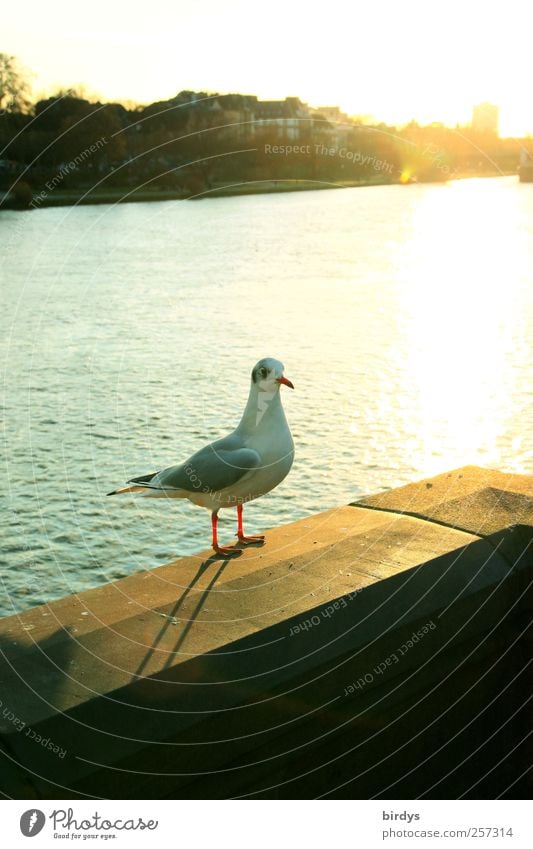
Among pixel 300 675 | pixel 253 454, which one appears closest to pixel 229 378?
pixel 253 454

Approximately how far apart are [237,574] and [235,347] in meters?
19.5

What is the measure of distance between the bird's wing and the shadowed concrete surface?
696 millimetres

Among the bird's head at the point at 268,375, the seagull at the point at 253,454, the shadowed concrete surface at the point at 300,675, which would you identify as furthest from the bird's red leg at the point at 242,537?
the bird's head at the point at 268,375

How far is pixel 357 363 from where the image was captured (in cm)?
2411

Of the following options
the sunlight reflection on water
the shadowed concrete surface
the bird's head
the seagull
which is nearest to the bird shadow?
the shadowed concrete surface

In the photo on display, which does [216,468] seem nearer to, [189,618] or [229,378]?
[189,618]

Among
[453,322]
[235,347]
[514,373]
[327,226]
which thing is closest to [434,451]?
[514,373]

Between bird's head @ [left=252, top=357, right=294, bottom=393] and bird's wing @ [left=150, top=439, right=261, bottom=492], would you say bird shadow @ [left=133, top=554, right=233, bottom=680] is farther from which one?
bird's head @ [left=252, top=357, right=294, bottom=393]

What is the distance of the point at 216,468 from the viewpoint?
7.35m

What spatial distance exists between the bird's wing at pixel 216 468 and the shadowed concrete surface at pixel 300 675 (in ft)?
2.28

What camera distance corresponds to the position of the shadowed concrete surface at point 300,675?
4.39 m

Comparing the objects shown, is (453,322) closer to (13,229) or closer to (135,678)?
Answer: (135,678)

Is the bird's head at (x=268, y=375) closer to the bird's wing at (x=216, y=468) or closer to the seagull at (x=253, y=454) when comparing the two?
the seagull at (x=253, y=454)

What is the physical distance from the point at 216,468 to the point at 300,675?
108 inches
